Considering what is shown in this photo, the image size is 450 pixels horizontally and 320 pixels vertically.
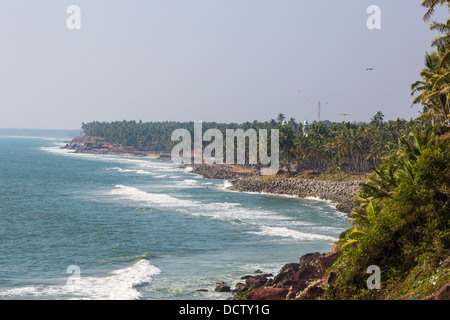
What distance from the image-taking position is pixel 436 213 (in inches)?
1017

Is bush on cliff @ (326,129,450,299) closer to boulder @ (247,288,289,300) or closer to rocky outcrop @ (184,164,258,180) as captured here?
boulder @ (247,288,289,300)

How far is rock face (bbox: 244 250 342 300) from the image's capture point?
29.7m

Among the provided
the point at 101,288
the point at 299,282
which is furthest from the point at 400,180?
the point at 101,288

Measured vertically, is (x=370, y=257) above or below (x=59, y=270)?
above

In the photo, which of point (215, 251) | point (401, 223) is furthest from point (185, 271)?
point (401, 223)

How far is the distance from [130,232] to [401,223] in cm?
3956

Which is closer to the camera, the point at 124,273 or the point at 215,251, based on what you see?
the point at 124,273

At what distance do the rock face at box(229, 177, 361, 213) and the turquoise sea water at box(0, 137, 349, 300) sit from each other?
3.17 metres

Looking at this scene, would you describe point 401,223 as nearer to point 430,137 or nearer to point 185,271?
point 430,137

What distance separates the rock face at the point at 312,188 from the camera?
85.8 m

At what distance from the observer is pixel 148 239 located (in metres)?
56.1

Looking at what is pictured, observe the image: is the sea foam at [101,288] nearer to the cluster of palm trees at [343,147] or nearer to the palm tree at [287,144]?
the cluster of palm trees at [343,147]

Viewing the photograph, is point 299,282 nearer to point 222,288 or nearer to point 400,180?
point 222,288

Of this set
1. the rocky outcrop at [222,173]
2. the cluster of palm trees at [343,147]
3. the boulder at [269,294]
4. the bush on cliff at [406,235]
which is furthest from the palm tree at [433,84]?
the rocky outcrop at [222,173]
